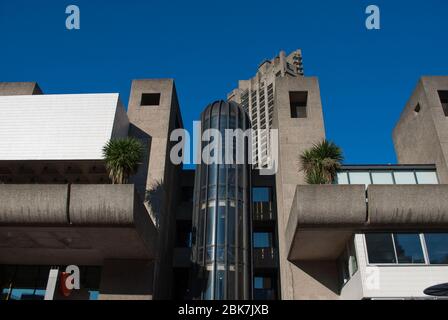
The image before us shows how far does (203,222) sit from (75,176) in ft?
27.5

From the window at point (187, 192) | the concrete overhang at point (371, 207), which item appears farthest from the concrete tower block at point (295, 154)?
the window at point (187, 192)

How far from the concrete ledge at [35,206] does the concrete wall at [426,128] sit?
19923mm

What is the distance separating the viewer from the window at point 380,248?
17391mm

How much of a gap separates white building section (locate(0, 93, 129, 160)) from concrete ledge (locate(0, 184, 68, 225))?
16.7 ft

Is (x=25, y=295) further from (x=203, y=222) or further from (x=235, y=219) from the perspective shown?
(x=235, y=219)

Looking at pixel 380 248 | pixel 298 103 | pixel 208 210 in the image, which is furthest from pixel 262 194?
pixel 380 248

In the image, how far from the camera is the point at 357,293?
1750cm

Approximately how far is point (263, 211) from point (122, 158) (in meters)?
14.5

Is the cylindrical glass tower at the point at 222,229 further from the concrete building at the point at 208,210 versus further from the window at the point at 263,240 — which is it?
the window at the point at 263,240

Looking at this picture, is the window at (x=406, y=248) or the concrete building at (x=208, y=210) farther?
the concrete building at (x=208, y=210)

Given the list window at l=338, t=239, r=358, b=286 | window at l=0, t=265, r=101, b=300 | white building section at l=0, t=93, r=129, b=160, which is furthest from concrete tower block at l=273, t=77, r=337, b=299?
window at l=0, t=265, r=101, b=300

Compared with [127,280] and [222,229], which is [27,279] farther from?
[222,229]

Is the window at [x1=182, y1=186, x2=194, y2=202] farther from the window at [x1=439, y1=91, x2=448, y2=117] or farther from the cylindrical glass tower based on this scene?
the window at [x1=439, y1=91, x2=448, y2=117]

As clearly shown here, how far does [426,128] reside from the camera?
25141 millimetres
